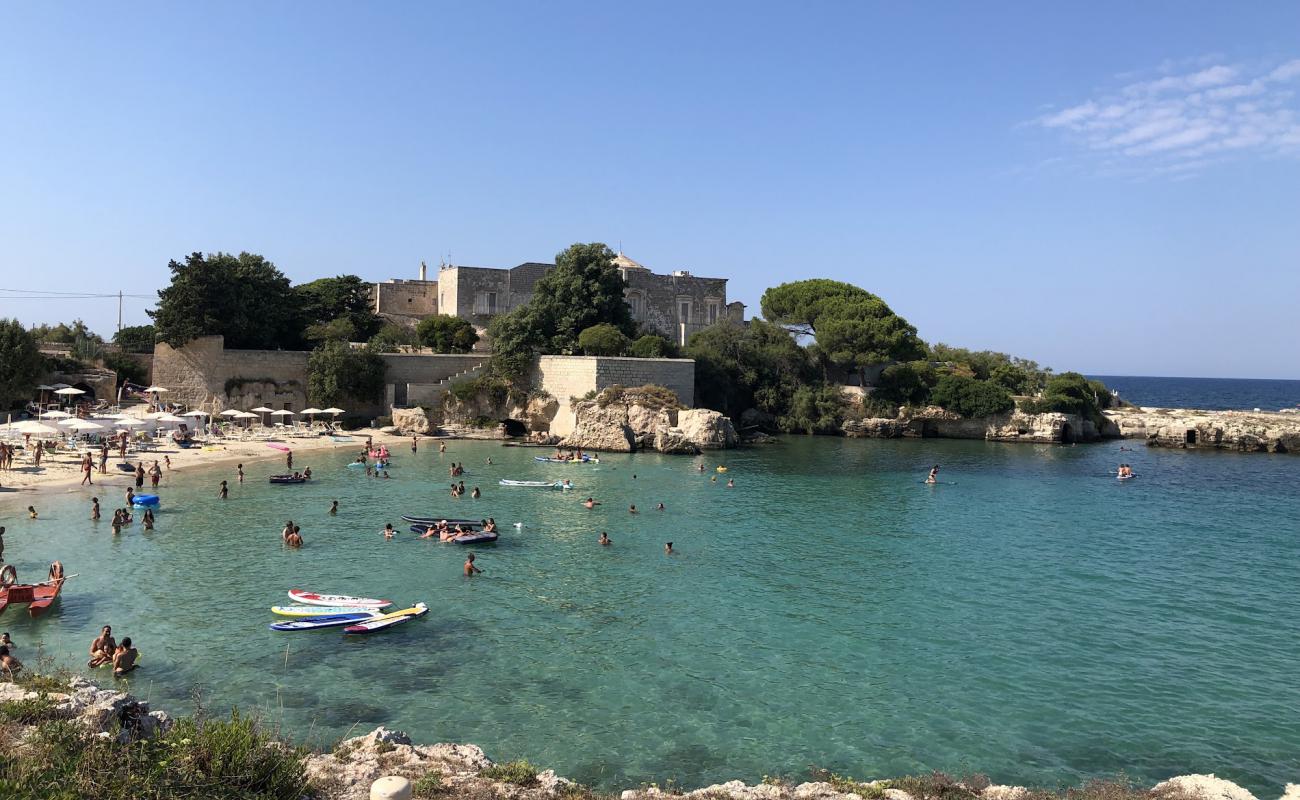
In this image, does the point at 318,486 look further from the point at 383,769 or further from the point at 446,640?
the point at 383,769

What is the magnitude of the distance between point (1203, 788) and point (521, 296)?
46746mm

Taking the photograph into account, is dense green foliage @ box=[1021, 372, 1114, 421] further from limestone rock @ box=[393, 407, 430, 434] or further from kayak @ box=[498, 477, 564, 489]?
limestone rock @ box=[393, 407, 430, 434]

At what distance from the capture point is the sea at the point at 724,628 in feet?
31.9

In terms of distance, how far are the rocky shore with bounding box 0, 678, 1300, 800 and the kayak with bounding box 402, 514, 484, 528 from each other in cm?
1152

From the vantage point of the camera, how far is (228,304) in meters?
37.3

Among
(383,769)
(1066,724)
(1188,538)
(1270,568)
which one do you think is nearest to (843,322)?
(1188,538)

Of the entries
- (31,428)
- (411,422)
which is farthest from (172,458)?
(411,422)

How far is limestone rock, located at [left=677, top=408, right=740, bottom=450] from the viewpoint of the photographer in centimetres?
3709

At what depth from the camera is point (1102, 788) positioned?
809 centimetres

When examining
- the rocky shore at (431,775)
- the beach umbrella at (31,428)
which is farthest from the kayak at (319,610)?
the beach umbrella at (31,428)

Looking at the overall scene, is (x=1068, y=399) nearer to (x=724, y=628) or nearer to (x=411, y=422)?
(x=411, y=422)

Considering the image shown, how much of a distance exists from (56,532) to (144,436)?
14.4 metres

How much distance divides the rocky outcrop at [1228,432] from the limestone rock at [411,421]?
41.1m

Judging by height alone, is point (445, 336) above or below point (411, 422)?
above
